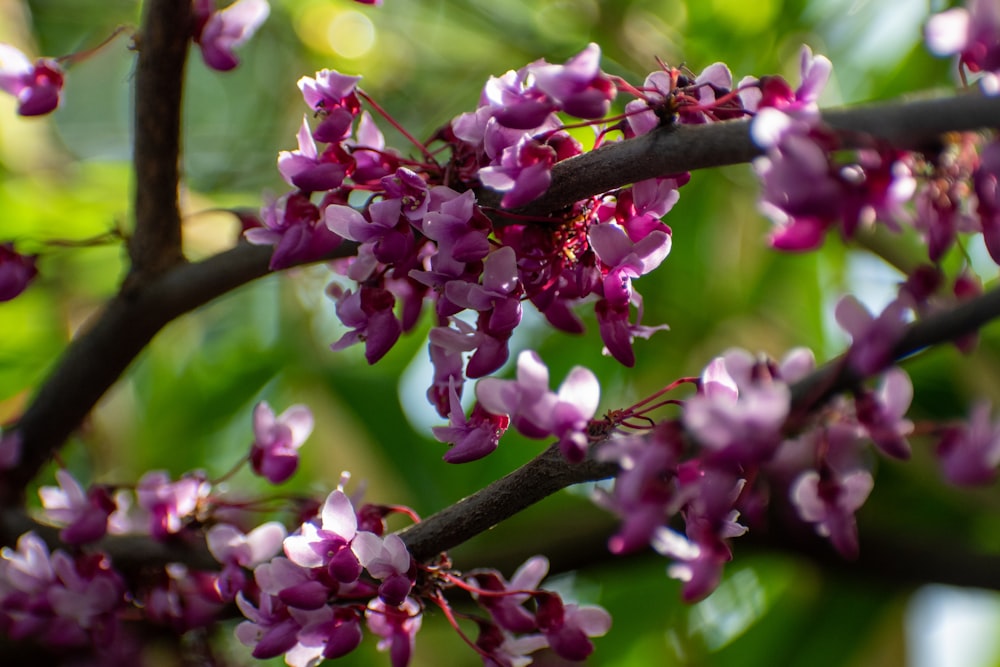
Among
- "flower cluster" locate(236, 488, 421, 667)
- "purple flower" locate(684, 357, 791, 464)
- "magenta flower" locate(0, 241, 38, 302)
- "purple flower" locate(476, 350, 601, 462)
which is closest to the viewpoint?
"purple flower" locate(684, 357, 791, 464)

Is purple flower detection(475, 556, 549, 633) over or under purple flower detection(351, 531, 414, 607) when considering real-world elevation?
under

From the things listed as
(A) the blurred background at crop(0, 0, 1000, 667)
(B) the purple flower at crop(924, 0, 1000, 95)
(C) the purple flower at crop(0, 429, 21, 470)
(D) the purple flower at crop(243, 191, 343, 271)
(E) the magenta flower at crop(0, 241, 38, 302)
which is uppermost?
(B) the purple flower at crop(924, 0, 1000, 95)

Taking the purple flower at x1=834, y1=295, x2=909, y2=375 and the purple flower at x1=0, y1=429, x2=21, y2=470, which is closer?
the purple flower at x1=834, y1=295, x2=909, y2=375

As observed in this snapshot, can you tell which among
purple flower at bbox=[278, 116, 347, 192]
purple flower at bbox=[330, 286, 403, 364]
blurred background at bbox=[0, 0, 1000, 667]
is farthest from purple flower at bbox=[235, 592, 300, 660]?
blurred background at bbox=[0, 0, 1000, 667]

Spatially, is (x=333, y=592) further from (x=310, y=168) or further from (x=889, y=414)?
(x=889, y=414)

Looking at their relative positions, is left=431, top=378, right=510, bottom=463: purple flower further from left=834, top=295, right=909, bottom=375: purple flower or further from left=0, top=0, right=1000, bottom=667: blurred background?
left=0, top=0, right=1000, bottom=667: blurred background

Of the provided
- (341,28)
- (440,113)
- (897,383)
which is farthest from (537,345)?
(897,383)

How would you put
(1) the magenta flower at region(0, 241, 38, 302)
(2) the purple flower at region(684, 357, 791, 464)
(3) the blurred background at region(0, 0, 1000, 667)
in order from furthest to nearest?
(3) the blurred background at region(0, 0, 1000, 667) → (1) the magenta flower at region(0, 241, 38, 302) → (2) the purple flower at region(684, 357, 791, 464)
